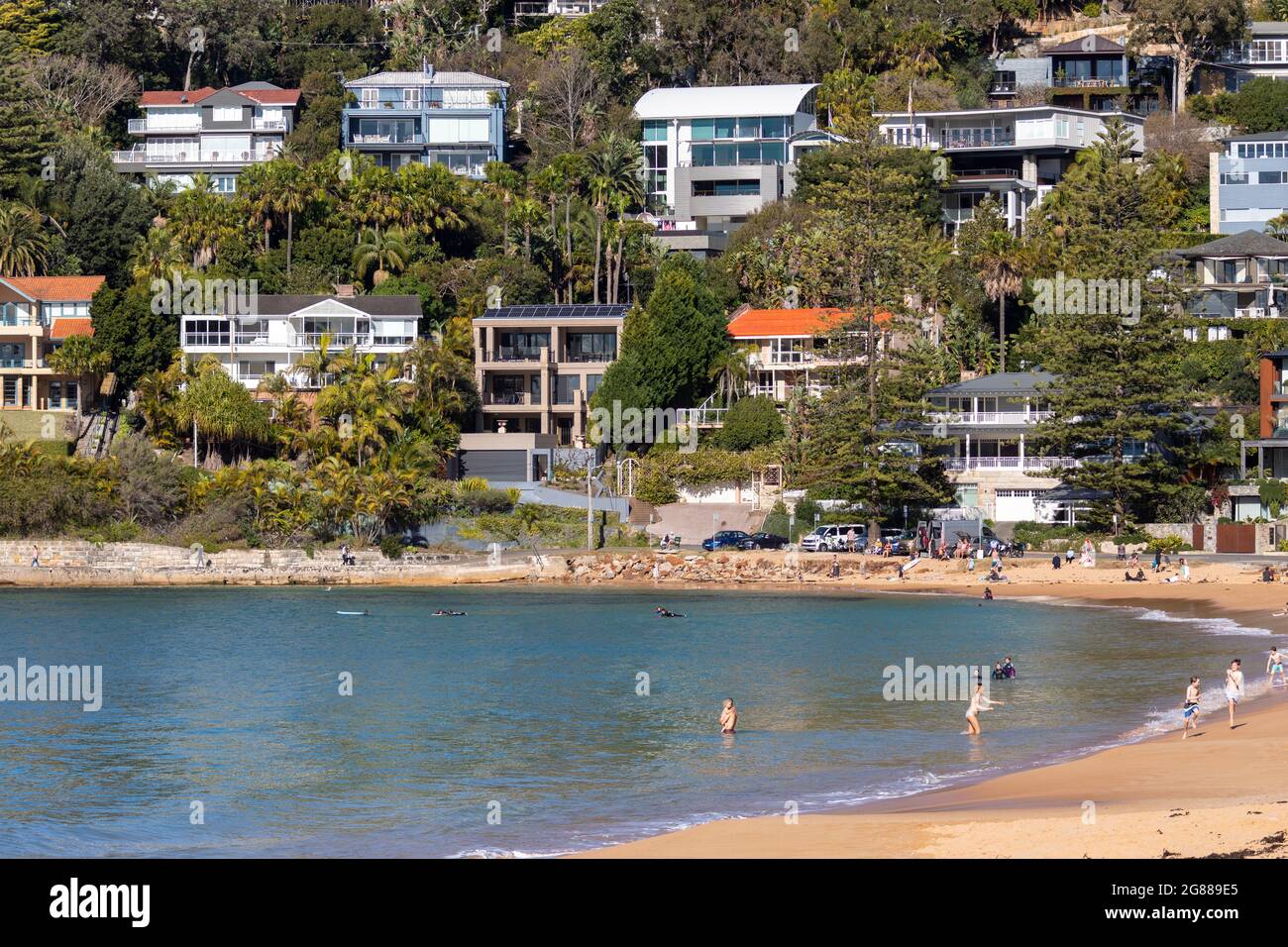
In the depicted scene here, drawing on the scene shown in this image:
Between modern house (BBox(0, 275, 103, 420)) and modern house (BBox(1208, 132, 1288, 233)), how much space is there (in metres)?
62.2

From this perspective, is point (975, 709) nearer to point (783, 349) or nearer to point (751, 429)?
point (751, 429)

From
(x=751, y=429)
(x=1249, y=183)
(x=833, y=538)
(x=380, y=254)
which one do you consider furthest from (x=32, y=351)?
(x=1249, y=183)

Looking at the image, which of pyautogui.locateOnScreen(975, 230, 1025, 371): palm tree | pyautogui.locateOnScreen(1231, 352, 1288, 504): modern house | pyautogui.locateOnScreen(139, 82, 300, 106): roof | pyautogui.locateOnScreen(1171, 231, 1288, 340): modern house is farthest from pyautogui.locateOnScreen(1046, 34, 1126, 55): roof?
pyautogui.locateOnScreen(139, 82, 300, 106): roof

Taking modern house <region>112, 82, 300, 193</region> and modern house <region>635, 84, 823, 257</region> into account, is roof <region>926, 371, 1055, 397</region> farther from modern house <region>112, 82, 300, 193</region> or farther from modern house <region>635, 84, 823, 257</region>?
modern house <region>112, 82, 300, 193</region>

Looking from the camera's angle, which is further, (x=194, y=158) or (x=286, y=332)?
(x=194, y=158)

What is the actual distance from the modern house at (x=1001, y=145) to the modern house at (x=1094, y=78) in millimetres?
9060

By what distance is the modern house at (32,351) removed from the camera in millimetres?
86812

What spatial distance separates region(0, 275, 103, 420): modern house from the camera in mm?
86812

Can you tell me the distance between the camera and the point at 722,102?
11056 cm

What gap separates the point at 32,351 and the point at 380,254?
18458 mm

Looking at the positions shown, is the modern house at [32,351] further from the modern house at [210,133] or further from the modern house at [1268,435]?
the modern house at [1268,435]

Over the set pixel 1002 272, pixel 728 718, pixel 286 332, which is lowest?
pixel 728 718

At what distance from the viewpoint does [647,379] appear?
83250 millimetres

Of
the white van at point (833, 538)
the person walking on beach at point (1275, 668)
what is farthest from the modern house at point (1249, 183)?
the person walking on beach at point (1275, 668)
